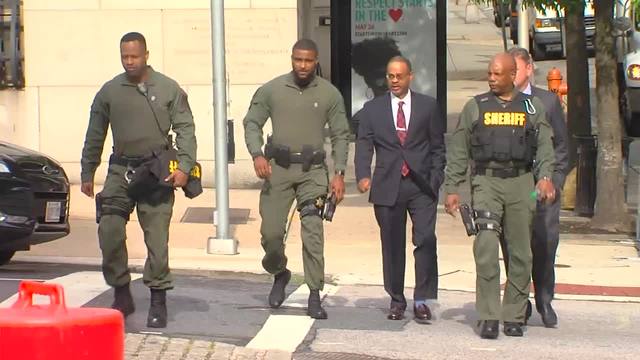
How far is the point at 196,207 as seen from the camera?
13484 mm

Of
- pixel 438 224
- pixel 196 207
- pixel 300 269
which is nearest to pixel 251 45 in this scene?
pixel 196 207

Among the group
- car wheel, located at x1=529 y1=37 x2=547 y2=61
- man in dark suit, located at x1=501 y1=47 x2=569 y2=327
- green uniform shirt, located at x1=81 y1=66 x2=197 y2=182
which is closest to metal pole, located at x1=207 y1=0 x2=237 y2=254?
green uniform shirt, located at x1=81 y1=66 x2=197 y2=182

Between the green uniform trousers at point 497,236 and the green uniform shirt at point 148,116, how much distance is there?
1.93 meters

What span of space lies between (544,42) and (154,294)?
22.2m

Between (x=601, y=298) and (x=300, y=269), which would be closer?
(x=601, y=298)

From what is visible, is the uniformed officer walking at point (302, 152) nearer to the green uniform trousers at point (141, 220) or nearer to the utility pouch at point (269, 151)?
the utility pouch at point (269, 151)

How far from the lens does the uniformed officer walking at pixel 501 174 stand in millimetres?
7504

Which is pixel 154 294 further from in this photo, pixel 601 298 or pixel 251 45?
pixel 251 45

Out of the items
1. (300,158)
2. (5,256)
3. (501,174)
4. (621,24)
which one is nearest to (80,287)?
(5,256)

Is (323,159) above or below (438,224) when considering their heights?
above

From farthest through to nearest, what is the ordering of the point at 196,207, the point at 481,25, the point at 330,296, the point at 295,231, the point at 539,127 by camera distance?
the point at 481,25 < the point at 196,207 < the point at 295,231 < the point at 330,296 < the point at 539,127

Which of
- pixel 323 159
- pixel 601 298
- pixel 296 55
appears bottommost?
pixel 601 298

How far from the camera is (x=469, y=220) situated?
7.49 metres

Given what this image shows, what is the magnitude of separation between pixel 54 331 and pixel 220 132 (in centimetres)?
749
